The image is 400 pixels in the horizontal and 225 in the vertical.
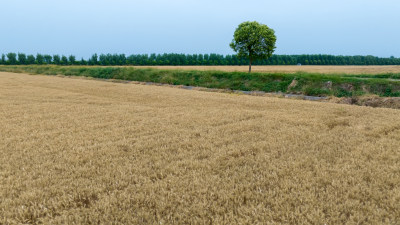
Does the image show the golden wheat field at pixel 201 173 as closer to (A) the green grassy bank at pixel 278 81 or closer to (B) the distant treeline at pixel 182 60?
(A) the green grassy bank at pixel 278 81

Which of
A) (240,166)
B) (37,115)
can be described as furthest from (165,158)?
(37,115)

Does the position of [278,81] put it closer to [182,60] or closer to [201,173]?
[201,173]

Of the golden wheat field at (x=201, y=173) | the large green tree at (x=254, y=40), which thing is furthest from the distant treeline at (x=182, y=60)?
the golden wheat field at (x=201, y=173)

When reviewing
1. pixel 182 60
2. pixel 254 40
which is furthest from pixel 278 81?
pixel 182 60

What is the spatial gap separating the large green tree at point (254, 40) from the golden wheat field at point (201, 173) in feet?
119

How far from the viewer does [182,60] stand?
360 feet

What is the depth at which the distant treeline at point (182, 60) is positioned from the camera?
10169cm

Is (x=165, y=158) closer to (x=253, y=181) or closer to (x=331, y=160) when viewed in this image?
(x=253, y=181)

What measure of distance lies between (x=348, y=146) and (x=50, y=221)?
6.27m

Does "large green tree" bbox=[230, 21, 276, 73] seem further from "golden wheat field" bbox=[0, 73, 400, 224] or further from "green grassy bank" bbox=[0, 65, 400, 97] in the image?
"golden wheat field" bbox=[0, 73, 400, 224]

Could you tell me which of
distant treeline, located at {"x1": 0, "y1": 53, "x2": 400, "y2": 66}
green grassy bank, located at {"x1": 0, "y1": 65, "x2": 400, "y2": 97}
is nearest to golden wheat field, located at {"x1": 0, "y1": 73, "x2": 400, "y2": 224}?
green grassy bank, located at {"x1": 0, "y1": 65, "x2": 400, "y2": 97}

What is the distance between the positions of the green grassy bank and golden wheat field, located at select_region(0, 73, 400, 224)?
18178 millimetres

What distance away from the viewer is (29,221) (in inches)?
143

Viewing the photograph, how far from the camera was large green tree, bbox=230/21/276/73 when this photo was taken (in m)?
43.5
